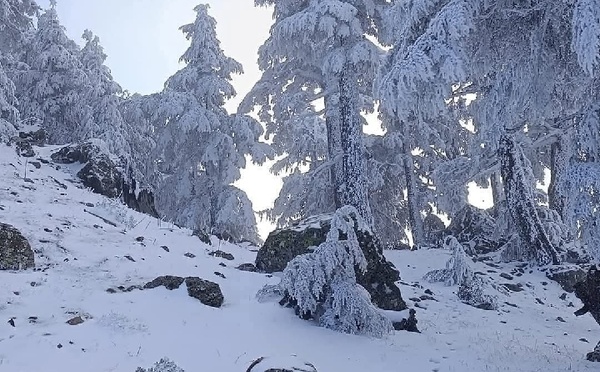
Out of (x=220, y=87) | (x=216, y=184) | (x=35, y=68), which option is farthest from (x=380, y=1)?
(x=35, y=68)

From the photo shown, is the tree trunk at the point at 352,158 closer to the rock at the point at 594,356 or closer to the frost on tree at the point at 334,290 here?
the frost on tree at the point at 334,290

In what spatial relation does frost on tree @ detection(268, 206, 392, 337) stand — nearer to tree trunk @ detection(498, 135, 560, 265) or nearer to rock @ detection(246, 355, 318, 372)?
rock @ detection(246, 355, 318, 372)

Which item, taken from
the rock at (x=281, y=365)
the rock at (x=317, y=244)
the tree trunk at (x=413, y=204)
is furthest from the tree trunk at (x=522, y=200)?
the rock at (x=281, y=365)

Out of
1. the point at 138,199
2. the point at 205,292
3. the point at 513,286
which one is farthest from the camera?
the point at 138,199

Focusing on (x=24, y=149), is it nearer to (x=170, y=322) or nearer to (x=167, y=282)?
(x=167, y=282)

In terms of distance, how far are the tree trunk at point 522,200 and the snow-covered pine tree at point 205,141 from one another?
10.2 m

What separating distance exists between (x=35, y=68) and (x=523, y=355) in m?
23.6

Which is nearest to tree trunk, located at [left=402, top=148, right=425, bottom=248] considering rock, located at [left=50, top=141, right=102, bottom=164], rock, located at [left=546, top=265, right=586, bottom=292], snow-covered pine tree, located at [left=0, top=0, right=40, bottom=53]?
rock, located at [left=546, top=265, right=586, bottom=292]

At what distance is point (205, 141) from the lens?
2239 cm

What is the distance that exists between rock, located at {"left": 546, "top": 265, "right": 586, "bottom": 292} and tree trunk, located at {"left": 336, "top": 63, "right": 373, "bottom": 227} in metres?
5.75

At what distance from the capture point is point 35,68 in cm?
2378

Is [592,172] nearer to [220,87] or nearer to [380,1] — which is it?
[380,1]

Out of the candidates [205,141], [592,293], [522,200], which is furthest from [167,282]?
[205,141]

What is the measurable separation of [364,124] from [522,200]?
9206 millimetres
